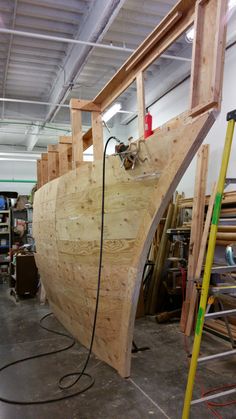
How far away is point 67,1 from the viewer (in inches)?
163

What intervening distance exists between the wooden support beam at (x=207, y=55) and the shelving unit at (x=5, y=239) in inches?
306

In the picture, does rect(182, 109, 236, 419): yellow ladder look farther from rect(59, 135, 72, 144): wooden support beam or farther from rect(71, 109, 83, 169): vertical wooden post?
rect(59, 135, 72, 144): wooden support beam

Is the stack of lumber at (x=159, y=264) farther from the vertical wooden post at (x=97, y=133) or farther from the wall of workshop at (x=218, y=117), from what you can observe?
the vertical wooden post at (x=97, y=133)

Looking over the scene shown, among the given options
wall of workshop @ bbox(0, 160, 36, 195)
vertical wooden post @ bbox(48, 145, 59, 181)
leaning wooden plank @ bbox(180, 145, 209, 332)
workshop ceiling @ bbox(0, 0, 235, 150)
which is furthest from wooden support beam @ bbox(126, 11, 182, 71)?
wall of workshop @ bbox(0, 160, 36, 195)

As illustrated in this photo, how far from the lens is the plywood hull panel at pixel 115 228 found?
2150 mm

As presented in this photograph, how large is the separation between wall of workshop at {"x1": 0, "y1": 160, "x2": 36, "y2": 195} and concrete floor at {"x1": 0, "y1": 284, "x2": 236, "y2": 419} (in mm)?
7528

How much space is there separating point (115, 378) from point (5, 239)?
7.20 m

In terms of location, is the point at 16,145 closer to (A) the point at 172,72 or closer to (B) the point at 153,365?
(A) the point at 172,72

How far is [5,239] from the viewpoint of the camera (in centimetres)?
913

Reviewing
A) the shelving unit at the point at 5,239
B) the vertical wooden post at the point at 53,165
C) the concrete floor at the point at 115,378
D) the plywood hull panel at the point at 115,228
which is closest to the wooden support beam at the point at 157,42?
the plywood hull panel at the point at 115,228

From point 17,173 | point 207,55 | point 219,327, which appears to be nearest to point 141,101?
point 207,55

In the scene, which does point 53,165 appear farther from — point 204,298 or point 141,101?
point 204,298

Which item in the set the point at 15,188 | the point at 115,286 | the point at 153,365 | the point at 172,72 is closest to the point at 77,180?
the point at 115,286

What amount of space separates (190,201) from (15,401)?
3357 millimetres
